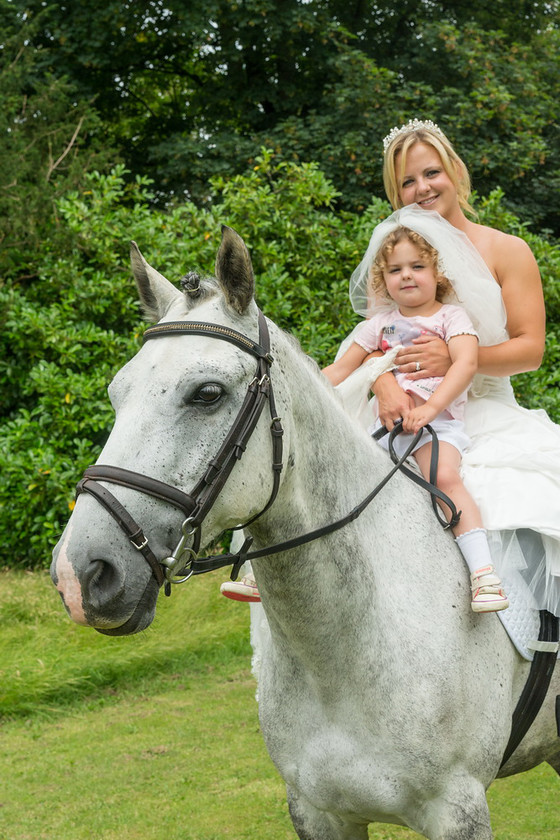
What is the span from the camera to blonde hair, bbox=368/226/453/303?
2.83 m

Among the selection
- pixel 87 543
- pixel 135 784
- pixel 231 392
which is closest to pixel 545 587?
pixel 231 392

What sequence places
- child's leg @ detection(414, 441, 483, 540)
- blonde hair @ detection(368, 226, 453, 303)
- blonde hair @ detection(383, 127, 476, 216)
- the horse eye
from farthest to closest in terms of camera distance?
blonde hair @ detection(383, 127, 476, 216)
blonde hair @ detection(368, 226, 453, 303)
child's leg @ detection(414, 441, 483, 540)
the horse eye

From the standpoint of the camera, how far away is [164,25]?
12.5 meters

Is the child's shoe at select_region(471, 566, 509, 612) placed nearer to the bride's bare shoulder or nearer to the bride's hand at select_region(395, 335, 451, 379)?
the bride's hand at select_region(395, 335, 451, 379)

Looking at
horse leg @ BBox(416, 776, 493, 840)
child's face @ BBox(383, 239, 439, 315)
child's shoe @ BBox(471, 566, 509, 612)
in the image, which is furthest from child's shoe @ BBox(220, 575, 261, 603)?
child's face @ BBox(383, 239, 439, 315)

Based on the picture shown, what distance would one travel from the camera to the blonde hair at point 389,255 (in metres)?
2.83

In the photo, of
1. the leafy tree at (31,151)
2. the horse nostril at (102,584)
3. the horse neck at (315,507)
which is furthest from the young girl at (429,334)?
the leafy tree at (31,151)

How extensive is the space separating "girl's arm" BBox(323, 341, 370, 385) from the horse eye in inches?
48.2

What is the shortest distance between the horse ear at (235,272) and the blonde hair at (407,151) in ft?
4.88

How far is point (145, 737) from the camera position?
17.4ft

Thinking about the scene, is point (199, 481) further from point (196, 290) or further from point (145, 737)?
point (145, 737)

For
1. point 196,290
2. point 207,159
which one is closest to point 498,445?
point 196,290

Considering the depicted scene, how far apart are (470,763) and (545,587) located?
62 centimetres

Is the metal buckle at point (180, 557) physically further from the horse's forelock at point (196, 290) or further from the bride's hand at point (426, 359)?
the bride's hand at point (426, 359)
